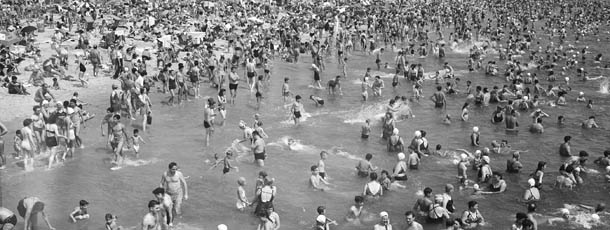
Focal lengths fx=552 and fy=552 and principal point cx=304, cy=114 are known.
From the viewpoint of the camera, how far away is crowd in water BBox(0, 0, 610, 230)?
13.4 metres

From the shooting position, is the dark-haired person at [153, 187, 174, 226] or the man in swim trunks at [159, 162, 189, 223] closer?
the dark-haired person at [153, 187, 174, 226]

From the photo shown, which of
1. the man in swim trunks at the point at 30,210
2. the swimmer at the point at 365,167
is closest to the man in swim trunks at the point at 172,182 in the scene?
the man in swim trunks at the point at 30,210

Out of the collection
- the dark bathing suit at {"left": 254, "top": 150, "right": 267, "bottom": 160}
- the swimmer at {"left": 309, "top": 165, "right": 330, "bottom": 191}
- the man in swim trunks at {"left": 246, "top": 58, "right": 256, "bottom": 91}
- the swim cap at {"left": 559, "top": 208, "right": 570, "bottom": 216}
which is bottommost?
the swim cap at {"left": 559, "top": 208, "right": 570, "bottom": 216}

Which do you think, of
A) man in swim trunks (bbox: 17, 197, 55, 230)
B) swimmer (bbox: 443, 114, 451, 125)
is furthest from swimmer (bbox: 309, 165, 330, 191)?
swimmer (bbox: 443, 114, 451, 125)

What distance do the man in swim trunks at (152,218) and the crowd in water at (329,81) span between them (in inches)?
1.2

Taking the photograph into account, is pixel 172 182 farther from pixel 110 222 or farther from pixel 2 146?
pixel 2 146

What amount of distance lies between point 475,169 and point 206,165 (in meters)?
8.09

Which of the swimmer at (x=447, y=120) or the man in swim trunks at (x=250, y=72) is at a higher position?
the man in swim trunks at (x=250, y=72)

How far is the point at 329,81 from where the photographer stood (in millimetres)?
25484

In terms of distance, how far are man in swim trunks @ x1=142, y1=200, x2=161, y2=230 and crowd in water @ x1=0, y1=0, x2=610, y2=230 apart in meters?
0.03

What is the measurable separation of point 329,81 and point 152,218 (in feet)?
51.3

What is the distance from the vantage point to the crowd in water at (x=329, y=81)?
44.1ft

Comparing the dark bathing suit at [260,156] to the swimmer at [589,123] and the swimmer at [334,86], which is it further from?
the swimmer at [589,123]

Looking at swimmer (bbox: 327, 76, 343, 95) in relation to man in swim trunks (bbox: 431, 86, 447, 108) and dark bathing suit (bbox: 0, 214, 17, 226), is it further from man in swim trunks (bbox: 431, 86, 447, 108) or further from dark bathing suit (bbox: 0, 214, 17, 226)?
dark bathing suit (bbox: 0, 214, 17, 226)
